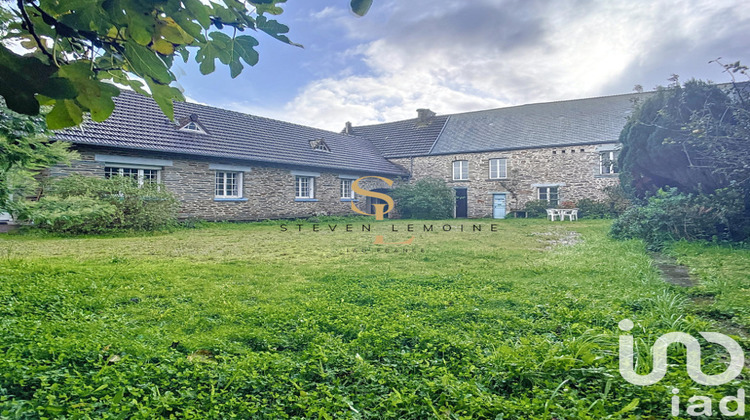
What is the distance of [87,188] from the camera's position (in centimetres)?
1145

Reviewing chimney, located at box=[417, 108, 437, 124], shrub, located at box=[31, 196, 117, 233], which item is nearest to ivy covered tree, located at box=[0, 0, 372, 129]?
shrub, located at box=[31, 196, 117, 233]

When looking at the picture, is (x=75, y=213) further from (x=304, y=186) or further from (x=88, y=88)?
(x=304, y=186)

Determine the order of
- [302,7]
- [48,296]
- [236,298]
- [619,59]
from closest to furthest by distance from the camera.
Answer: [302,7]
[48,296]
[236,298]
[619,59]

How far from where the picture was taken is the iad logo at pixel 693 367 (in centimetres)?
182

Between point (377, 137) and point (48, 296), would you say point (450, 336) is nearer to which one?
point (48, 296)

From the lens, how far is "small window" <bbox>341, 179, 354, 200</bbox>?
869 inches

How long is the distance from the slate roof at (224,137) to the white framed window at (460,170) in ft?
11.4

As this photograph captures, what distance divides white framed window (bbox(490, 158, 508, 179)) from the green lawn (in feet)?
64.6

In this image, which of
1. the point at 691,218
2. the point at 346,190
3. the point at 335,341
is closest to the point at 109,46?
the point at 335,341

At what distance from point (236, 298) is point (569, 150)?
75.8 ft

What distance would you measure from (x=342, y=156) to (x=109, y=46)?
21.8m

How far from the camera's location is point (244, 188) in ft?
56.9

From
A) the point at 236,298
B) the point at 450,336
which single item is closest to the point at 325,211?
the point at 236,298

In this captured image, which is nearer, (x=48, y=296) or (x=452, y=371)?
(x=452, y=371)
